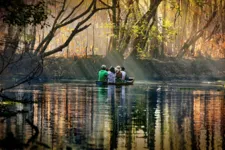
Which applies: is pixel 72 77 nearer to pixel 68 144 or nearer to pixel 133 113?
pixel 133 113

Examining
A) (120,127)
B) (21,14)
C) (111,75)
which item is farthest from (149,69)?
(120,127)

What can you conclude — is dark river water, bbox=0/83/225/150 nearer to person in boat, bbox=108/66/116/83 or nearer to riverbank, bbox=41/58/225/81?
person in boat, bbox=108/66/116/83

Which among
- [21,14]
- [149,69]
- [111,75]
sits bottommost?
[111,75]

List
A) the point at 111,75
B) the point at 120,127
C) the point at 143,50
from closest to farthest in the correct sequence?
the point at 120,127
the point at 111,75
the point at 143,50

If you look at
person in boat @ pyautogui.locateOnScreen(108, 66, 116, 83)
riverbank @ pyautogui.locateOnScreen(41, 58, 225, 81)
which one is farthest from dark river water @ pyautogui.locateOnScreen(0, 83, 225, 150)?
riverbank @ pyautogui.locateOnScreen(41, 58, 225, 81)

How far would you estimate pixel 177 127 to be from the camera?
20562mm

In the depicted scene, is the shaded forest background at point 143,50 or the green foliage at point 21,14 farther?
the shaded forest background at point 143,50

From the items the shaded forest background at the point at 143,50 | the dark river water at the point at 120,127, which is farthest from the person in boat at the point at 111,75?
the dark river water at the point at 120,127

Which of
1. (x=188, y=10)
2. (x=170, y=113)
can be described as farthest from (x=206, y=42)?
(x=170, y=113)

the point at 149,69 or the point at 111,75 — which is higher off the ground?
the point at 149,69

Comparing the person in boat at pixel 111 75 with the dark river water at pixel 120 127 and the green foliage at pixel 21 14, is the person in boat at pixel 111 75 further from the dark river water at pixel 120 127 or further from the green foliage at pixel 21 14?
the green foliage at pixel 21 14

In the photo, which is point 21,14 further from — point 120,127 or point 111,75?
point 111,75

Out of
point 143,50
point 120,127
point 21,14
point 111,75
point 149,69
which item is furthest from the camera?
point 149,69

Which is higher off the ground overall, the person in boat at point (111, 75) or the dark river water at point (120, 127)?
the person in boat at point (111, 75)
